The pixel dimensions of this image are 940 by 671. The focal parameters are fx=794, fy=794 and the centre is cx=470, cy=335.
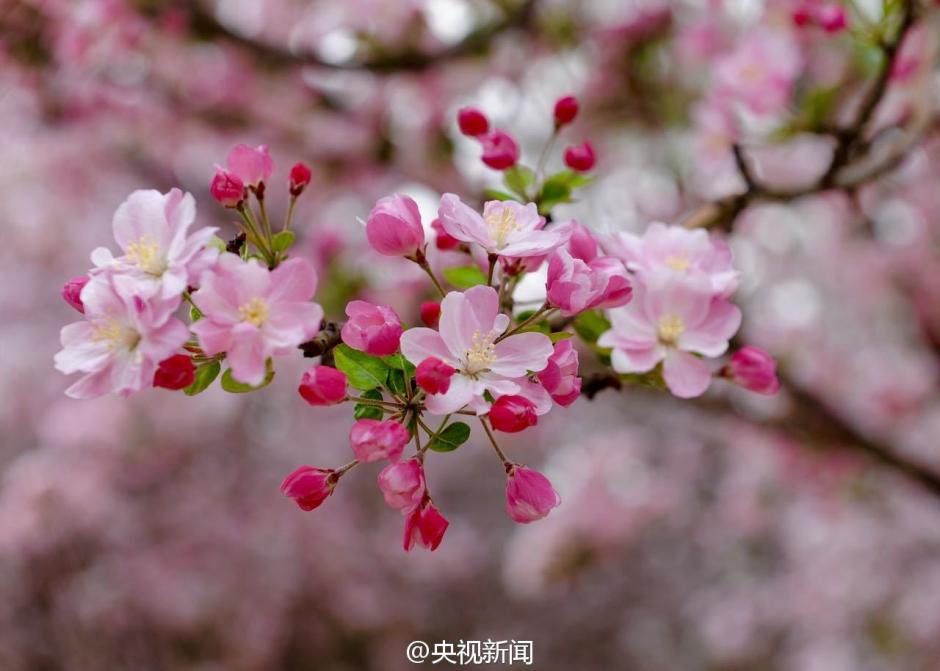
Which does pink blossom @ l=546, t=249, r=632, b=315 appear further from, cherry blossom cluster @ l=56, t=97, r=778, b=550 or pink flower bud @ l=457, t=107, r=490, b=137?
pink flower bud @ l=457, t=107, r=490, b=137

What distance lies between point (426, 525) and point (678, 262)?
300 millimetres

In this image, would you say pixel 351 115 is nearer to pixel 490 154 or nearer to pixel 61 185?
pixel 61 185

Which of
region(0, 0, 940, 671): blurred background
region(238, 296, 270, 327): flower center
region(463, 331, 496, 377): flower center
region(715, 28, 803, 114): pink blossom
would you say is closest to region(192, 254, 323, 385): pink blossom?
region(238, 296, 270, 327): flower center

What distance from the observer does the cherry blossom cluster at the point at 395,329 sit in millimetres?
490

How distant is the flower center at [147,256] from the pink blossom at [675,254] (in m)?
0.34

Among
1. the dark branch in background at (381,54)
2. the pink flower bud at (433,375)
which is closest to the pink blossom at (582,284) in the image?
the pink flower bud at (433,375)

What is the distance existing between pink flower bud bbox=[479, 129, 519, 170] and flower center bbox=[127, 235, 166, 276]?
0.31 metres

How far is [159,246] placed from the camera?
1.74ft

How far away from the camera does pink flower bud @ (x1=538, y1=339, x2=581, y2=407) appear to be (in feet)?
1.75

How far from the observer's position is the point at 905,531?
10.0 feet

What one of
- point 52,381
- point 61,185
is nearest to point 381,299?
point 61,185

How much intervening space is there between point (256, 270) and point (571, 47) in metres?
2.06

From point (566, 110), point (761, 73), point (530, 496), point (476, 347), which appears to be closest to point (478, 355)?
point (476, 347)

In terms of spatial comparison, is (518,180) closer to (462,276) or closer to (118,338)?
(462,276)
